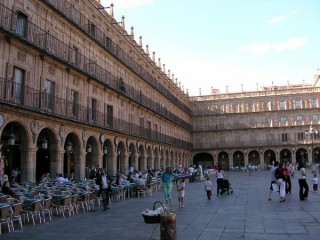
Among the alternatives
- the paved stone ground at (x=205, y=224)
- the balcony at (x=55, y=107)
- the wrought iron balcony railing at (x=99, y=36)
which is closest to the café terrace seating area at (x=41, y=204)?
the paved stone ground at (x=205, y=224)

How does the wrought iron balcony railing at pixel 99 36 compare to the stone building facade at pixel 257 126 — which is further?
the stone building facade at pixel 257 126

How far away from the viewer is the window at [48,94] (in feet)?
58.4

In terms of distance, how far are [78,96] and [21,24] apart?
19.6ft

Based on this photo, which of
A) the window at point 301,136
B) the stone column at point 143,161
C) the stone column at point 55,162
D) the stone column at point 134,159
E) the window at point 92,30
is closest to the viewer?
the stone column at point 55,162

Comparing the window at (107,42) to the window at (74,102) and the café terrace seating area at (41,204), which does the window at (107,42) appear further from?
the café terrace seating area at (41,204)

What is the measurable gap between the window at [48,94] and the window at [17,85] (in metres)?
1.51

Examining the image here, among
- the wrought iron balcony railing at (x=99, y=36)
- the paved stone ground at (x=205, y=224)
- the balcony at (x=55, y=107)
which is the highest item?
the wrought iron balcony railing at (x=99, y=36)

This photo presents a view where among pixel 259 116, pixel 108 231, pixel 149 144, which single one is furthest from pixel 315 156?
pixel 108 231

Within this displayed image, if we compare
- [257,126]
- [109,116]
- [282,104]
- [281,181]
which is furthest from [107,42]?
[282,104]

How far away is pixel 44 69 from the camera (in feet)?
59.3

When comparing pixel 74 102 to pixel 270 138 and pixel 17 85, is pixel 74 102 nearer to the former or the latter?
pixel 17 85

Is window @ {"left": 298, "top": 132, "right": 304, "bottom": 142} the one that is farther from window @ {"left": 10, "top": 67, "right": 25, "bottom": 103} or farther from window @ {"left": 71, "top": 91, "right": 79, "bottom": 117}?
window @ {"left": 10, "top": 67, "right": 25, "bottom": 103}

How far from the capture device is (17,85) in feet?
52.2

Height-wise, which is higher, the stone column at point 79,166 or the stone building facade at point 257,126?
the stone building facade at point 257,126
